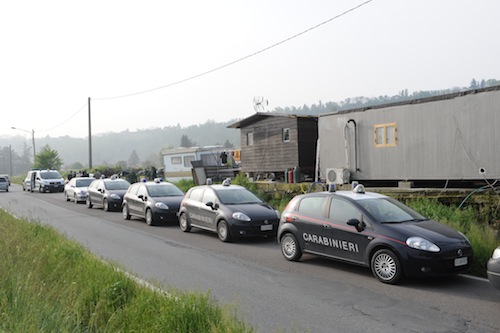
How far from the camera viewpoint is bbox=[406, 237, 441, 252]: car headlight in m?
7.61

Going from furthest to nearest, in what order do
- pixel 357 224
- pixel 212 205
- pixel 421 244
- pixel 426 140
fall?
pixel 426 140
pixel 212 205
pixel 357 224
pixel 421 244

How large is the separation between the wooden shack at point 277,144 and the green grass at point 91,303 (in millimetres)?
17829

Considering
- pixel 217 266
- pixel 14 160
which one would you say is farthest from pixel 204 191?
pixel 14 160

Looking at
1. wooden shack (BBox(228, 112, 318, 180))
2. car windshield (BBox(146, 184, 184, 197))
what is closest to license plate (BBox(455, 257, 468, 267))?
car windshield (BBox(146, 184, 184, 197))

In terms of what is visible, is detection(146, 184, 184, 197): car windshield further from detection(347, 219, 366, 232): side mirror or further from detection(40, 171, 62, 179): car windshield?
detection(40, 171, 62, 179): car windshield

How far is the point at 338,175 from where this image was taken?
2048 centimetres

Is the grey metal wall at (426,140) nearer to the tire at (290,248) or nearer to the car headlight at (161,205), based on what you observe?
the car headlight at (161,205)

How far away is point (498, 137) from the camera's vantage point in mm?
15195

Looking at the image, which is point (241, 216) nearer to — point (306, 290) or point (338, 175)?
point (306, 290)

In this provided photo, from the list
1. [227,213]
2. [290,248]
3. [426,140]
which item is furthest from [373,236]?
[426,140]

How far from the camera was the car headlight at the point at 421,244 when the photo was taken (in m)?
7.61

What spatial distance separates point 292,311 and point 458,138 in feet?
39.9

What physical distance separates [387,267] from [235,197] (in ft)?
20.9

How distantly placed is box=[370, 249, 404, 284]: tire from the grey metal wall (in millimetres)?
9152
